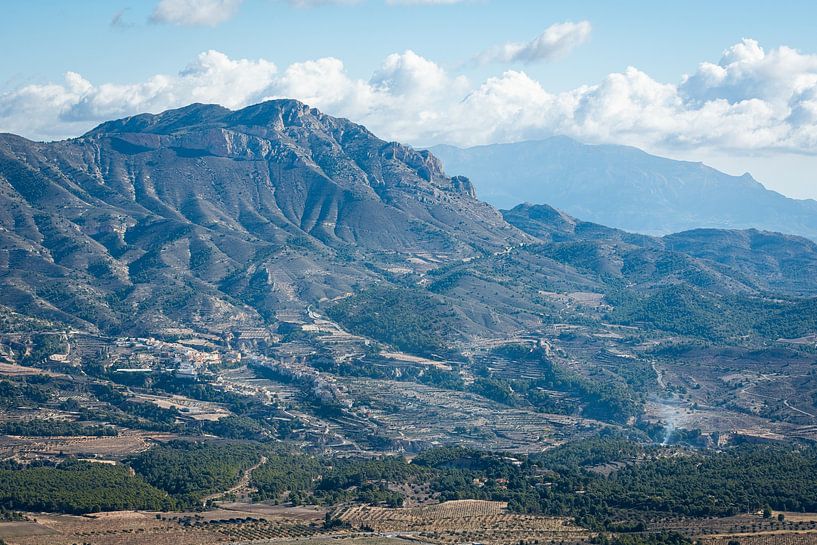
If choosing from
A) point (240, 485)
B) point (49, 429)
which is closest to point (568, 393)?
point (240, 485)

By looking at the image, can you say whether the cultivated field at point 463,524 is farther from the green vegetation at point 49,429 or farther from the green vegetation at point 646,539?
the green vegetation at point 49,429

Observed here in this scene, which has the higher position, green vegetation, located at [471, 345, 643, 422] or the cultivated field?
green vegetation, located at [471, 345, 643, 422]

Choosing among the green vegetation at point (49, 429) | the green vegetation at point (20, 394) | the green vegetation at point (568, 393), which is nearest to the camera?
the green vegetation at point (49, 429)

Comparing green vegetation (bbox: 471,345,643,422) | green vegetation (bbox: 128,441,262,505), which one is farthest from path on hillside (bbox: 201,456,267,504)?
green vegetation (bbox: 471,345,643,422)

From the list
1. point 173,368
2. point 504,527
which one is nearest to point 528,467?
point 504,527

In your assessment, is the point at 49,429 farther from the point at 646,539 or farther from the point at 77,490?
the point at 646,539

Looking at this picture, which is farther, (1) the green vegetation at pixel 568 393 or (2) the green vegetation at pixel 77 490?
(1) the green vegetation at pixel 568 393

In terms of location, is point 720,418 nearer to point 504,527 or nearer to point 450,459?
point 450,459

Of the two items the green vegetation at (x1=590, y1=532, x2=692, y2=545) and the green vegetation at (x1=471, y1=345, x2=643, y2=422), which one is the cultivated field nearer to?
the green vegetation at (x1=590, y1=532, x2=692, y2=545)

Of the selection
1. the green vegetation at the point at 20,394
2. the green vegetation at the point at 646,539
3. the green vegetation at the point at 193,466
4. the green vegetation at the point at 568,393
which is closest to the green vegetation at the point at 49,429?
the green vegetation at the point at 20,394

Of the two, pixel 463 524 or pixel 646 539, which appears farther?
pixel 463 524
